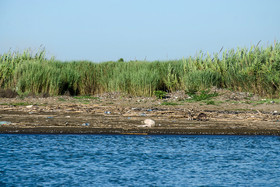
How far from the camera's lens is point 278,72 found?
20.7 m

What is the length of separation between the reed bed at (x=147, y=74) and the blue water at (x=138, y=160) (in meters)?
9.29

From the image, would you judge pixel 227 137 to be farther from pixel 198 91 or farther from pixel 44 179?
pixel 198 91

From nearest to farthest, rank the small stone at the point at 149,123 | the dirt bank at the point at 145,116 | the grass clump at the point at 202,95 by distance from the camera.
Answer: the dirt bank at the point at 145,116, the small stone at the point at 149,123, the grass clump at the point at 202,95

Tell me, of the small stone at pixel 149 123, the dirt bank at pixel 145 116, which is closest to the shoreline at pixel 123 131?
the dirt bank at pixel 145 116

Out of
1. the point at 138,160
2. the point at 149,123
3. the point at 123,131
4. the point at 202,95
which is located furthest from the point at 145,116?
the point at 202,95

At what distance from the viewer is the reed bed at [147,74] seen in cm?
2152

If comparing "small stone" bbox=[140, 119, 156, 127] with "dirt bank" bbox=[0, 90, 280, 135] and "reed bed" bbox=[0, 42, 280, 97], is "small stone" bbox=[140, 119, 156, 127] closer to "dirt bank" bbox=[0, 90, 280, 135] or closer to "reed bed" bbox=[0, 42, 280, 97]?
"dirt bank" bbox=[0, 90, 280, 135]

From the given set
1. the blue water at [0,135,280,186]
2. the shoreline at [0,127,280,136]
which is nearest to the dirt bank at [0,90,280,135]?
the shoreline at [0,127,280,136]

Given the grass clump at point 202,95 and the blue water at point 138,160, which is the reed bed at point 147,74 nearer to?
the grass clump at point 202,95

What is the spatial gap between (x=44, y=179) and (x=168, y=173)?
8.13ft

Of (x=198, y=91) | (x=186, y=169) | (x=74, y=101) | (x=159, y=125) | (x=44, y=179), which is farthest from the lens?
(x=198, y=91)

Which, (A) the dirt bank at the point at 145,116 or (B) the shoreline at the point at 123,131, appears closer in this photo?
(B) the shoreline at the point at 123,131

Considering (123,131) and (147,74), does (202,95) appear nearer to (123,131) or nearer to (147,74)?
(147,74)

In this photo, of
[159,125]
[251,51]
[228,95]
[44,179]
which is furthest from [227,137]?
[251,51]
